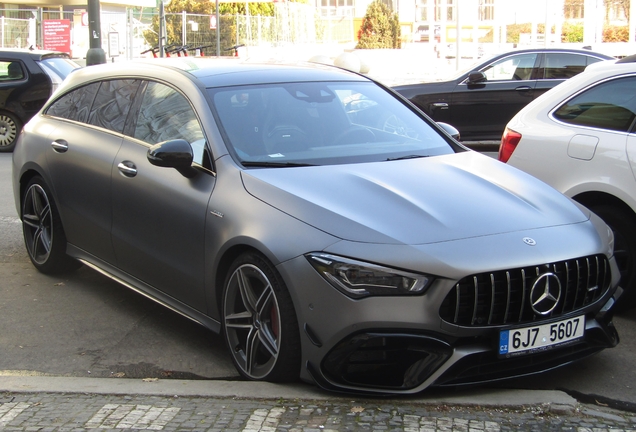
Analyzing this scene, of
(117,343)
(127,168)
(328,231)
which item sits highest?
(127,168)

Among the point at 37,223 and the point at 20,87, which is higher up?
the point at 20,87

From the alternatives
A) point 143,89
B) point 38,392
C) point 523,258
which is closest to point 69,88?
point 143,89

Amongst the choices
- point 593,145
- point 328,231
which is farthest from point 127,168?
point 593,145

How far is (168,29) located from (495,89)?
3172cm

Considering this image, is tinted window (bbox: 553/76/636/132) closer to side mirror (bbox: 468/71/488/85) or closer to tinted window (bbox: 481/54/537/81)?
side mirror (bbox: 468/71/488/85)

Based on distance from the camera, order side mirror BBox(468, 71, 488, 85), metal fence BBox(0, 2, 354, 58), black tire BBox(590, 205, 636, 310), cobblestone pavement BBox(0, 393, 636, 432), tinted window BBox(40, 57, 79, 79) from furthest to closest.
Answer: metal fence BBox(0, 2, 354, 58)
tinted window BBox(40, 57, 79, 79)
side mirror BBox(468, 71, 488, 85)
black tire BBox(590, 205, 636, 310)
cobblestone pavement BBox(0, 393, 636, 432)

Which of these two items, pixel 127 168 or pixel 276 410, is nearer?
pixel 276 410

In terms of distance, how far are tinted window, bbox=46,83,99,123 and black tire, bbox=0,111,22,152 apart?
9480 millimetres

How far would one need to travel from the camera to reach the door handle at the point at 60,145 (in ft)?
20.2

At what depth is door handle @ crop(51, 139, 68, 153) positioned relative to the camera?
20.2 ft

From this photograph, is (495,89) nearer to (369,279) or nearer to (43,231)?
(43,231)

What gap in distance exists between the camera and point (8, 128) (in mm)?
15766

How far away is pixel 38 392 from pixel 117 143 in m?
1.87

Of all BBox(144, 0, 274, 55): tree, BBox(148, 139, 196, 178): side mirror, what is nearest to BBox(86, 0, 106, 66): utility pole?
BBox(148, 139, 196, 178): side mirror
